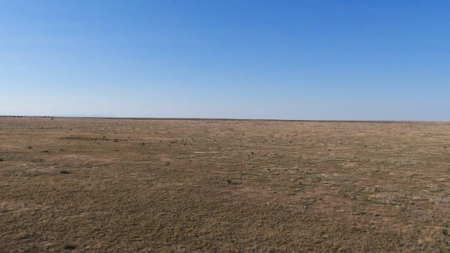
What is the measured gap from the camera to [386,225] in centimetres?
1120

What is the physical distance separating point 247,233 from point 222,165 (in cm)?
1309

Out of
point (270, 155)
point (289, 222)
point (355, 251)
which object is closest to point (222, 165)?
point (270, 155)

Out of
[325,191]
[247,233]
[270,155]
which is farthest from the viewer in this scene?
[270,155]

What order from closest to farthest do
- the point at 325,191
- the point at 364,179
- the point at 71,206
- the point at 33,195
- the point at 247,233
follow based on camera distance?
the point at 247,233
the point at 71,206
the point at 33,195
the point at 325,191
the point at 364,179

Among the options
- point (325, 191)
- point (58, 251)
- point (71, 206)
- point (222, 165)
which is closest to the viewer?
point (58, 251)

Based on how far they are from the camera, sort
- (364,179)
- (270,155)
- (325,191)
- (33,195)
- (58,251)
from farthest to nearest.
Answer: (270,155), (364,179), (325,191), (33,195), (58,251)

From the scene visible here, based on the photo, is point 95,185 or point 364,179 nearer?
point 95,185

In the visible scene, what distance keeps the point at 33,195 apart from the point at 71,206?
2.87 meters

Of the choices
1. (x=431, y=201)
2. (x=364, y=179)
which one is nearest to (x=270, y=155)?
(x=364, y=179)

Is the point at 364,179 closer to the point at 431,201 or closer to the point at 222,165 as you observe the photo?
the point at 431,201

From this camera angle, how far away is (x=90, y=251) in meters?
8.83

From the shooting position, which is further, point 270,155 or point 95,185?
point 270,155

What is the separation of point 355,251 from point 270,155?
19779 millimetres

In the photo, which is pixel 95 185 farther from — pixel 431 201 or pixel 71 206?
pixel 431 201
